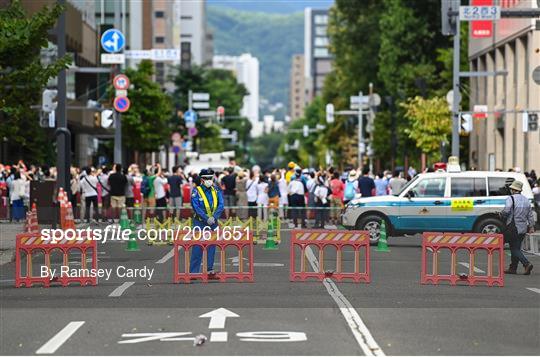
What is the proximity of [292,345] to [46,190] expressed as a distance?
27268 millimetres

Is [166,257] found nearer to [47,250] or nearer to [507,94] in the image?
[47,250]

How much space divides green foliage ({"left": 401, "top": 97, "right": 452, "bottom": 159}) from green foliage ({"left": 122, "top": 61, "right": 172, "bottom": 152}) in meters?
13.9

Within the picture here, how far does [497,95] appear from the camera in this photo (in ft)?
235

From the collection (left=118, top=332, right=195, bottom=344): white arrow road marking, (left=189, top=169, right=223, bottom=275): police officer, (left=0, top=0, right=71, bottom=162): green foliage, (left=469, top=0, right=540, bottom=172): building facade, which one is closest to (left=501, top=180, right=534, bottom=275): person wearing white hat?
(left=189, top=169, right=223, bottom=275): police officer

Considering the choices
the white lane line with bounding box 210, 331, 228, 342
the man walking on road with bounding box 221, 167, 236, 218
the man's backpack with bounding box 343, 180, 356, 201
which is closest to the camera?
the white lane line with bounding box 210, 331, 228, 342

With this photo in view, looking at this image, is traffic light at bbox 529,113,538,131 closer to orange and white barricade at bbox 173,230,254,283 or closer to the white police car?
the white police car

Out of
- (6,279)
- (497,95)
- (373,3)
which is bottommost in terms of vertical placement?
(6,279)

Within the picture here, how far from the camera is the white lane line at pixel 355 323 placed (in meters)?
12.8

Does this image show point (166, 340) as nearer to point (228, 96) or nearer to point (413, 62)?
point (413, 62)

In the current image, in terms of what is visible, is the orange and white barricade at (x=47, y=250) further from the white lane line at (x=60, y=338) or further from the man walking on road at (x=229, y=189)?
the man walking on road at (x=229, y=189)

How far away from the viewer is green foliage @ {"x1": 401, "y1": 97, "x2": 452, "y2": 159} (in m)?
72.1

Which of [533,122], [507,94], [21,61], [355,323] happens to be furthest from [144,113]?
[355,323]

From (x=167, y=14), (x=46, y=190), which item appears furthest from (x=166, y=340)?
(x=167, y=14)

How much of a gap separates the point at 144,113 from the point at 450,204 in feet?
153
